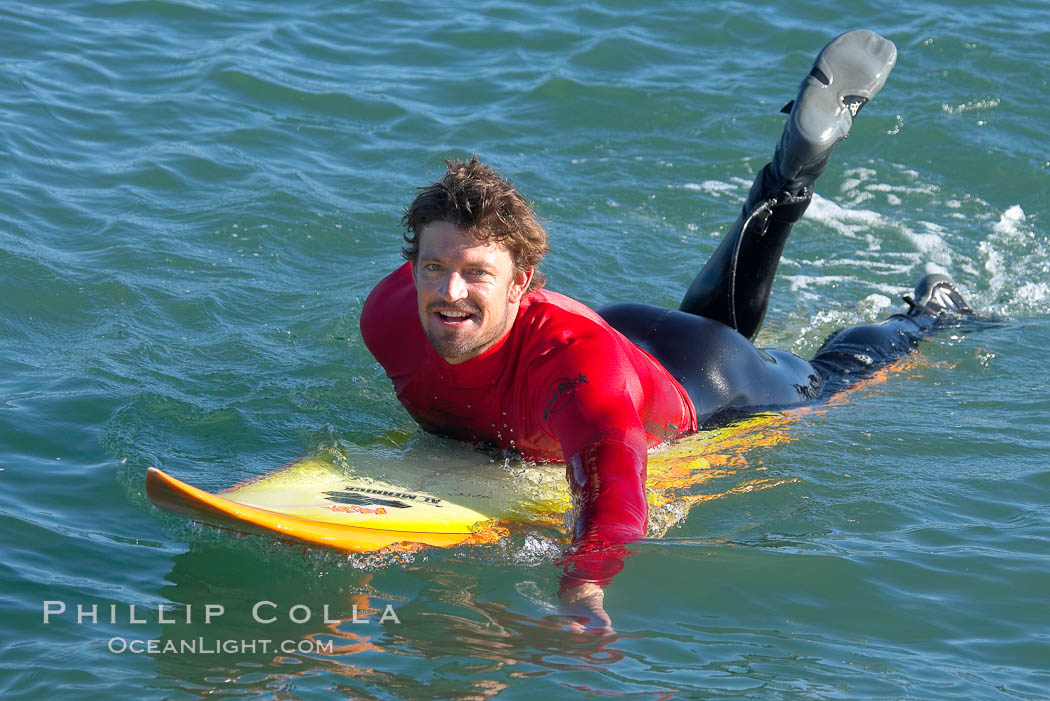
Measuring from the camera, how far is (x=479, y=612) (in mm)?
3633

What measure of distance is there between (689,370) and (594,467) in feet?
4.16

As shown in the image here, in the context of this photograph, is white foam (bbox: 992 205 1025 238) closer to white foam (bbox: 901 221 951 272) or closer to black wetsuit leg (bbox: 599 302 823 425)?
white foam (bbox: 901 221 951 272)

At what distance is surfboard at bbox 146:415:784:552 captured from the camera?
3.73 meters

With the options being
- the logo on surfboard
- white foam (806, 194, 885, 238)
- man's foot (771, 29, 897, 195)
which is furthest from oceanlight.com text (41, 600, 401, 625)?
white foam (806, 194, 885, 238)

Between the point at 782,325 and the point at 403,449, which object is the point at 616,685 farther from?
the point at 782,325

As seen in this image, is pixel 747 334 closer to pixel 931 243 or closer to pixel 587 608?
pixel 587 608

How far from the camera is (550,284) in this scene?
21.6 feet

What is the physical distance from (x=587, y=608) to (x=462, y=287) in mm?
1067

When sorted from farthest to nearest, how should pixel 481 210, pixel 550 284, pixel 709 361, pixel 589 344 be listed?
1. pixel 550 284
2. pixel 709 361
3. pixel 589 344
4. pixel 481 210

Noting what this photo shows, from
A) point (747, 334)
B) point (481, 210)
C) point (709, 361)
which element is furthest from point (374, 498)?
point (747, 334)

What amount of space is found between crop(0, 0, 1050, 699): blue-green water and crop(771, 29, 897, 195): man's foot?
3.42ft

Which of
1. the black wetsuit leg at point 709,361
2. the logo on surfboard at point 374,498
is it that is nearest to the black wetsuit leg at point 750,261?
the black wetsuit leg at point 709,361

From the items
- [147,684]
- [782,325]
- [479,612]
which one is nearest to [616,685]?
[479,612]

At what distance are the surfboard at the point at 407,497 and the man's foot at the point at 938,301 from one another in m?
1.80
